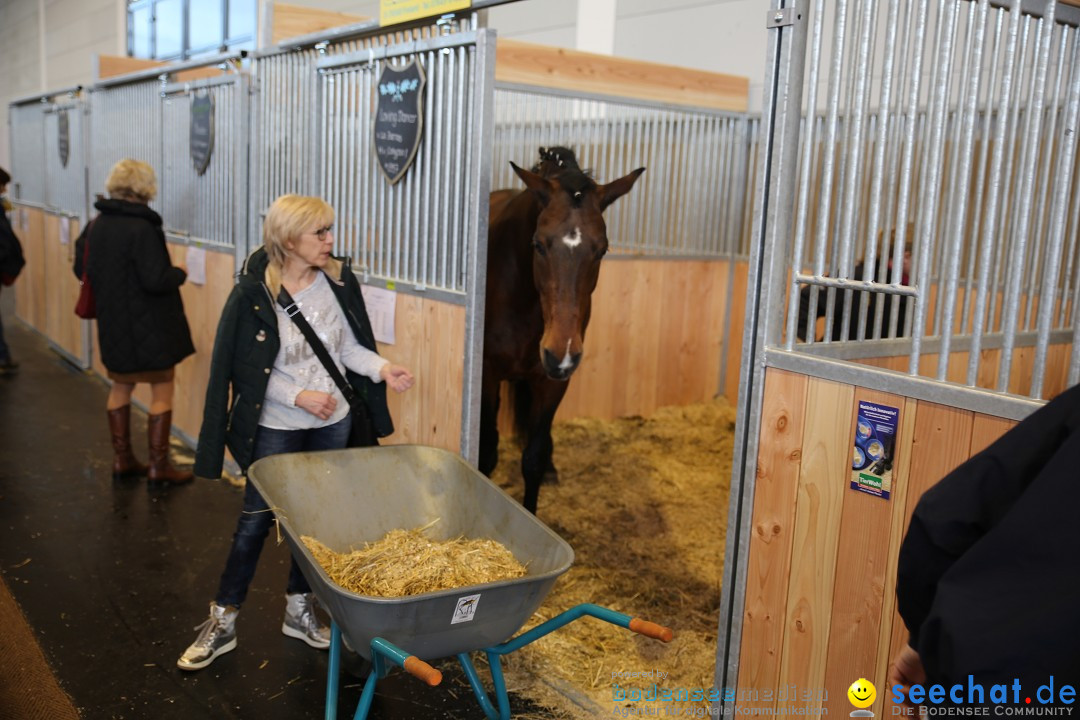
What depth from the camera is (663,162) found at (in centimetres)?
531

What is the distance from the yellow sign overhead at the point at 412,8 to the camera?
2.92 meters

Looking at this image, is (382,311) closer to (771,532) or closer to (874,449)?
(771,532)

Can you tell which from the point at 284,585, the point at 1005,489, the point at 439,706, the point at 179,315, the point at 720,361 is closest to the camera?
the point at 1005,489

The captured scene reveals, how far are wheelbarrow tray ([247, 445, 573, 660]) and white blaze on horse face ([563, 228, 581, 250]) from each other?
0.88 metres

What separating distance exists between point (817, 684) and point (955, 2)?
149 cm

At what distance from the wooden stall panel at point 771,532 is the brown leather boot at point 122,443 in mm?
3407

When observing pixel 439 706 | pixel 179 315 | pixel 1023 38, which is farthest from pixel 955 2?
pixel 179 315

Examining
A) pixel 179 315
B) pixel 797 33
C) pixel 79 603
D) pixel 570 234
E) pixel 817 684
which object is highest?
pixel 797 33

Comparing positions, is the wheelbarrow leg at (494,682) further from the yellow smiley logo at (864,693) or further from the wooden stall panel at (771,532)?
the yellow smiley logo at (864,693)

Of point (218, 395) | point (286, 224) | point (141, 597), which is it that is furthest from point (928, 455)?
point (141, 597)

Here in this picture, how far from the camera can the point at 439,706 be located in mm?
2566

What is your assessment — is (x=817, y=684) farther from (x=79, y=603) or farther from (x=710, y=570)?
(x=79, y=603)

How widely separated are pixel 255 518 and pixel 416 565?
0.81 meters
